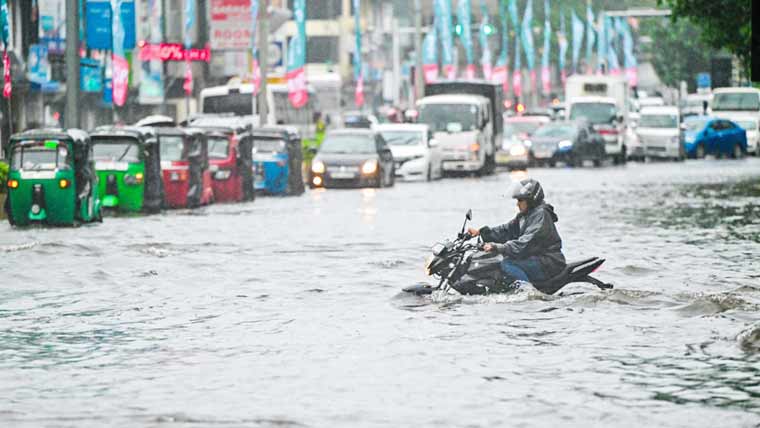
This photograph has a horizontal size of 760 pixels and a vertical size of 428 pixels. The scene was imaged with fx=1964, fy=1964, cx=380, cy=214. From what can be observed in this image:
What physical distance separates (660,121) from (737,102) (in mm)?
11864

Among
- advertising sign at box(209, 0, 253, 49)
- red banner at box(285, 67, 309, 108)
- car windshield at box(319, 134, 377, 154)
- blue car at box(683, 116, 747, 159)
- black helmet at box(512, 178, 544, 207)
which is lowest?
blue car at box(683, 116, 747, 159)

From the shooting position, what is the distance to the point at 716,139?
7294 cm

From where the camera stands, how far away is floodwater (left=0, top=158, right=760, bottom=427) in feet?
37.5

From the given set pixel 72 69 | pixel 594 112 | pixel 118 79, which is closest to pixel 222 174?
pixel 72 69

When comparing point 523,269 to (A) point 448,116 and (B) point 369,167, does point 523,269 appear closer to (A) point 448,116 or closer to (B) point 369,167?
(B) point 369,167

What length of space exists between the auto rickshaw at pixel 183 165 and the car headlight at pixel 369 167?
802 centimetres

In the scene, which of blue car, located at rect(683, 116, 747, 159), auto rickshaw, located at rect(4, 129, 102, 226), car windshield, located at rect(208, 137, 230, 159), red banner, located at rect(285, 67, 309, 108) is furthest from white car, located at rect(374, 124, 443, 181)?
blue car, located at rect(683, 116, 747, 159)

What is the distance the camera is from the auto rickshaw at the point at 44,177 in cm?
3033

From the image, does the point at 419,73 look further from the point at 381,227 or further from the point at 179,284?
the point at 179,284

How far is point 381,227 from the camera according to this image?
99.8ft

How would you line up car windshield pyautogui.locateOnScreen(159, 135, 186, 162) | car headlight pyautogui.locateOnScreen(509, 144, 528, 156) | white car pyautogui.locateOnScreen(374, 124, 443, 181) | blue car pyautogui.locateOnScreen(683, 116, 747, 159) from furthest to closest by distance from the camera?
blue car pyautogui.locateOnScreen(683, 116, 747, 159) < car headlight pyautogui.locateOnScreen(509, 144, 528, 156) < white car pyautogui.locateOnScreen(374, 124, 443, 181) < car windshield pyautogui.locateOnScreen(159, 135, 186, 162)

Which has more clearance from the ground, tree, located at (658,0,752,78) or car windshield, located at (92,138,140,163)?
→ tree, located at (658,0,752,78)

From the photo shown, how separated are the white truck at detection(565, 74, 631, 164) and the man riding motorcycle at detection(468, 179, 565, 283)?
4816 cm

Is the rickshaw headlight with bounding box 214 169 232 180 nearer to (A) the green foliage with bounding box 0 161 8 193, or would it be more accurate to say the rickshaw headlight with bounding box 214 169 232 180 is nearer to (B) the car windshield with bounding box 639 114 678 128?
(A) the green foliage with bounding box 0 161 8 193
